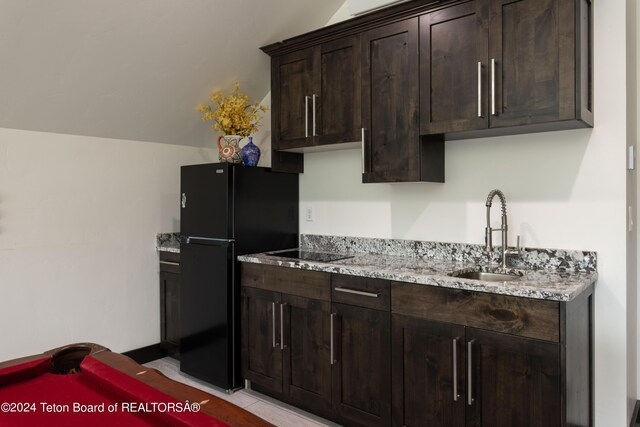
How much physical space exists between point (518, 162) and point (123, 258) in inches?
111

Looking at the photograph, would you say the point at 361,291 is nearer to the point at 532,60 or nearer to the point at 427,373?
the point at 427,373

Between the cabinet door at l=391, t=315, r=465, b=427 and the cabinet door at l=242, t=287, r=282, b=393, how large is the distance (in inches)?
32.7

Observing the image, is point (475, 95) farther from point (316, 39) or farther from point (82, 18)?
point (82, 18)

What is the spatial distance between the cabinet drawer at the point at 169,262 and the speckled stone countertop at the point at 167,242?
1.4 inches

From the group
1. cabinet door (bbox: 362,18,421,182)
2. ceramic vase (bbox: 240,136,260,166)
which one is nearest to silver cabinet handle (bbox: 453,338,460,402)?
cabinet door (bbox: 362,18,421,182)

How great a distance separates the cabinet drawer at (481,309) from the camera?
1838 mm

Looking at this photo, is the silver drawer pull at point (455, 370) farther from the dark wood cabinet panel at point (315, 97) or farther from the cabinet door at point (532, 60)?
the dark wood cabinet panel at point (315, 97)

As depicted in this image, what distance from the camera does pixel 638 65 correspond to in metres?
2.62

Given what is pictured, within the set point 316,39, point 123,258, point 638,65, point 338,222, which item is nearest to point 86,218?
point 123,258

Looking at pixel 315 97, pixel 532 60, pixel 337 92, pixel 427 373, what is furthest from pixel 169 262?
pixel 532 60

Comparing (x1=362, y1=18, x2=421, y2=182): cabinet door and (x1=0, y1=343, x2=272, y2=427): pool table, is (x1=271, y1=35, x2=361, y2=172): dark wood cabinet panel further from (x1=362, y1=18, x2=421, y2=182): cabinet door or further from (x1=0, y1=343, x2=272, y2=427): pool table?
(x1=0, y1=343, x2=272, y2=427): pool table

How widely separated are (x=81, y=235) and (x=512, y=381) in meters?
2.86

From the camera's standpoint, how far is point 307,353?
8.77 ft

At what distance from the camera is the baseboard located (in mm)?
3523
